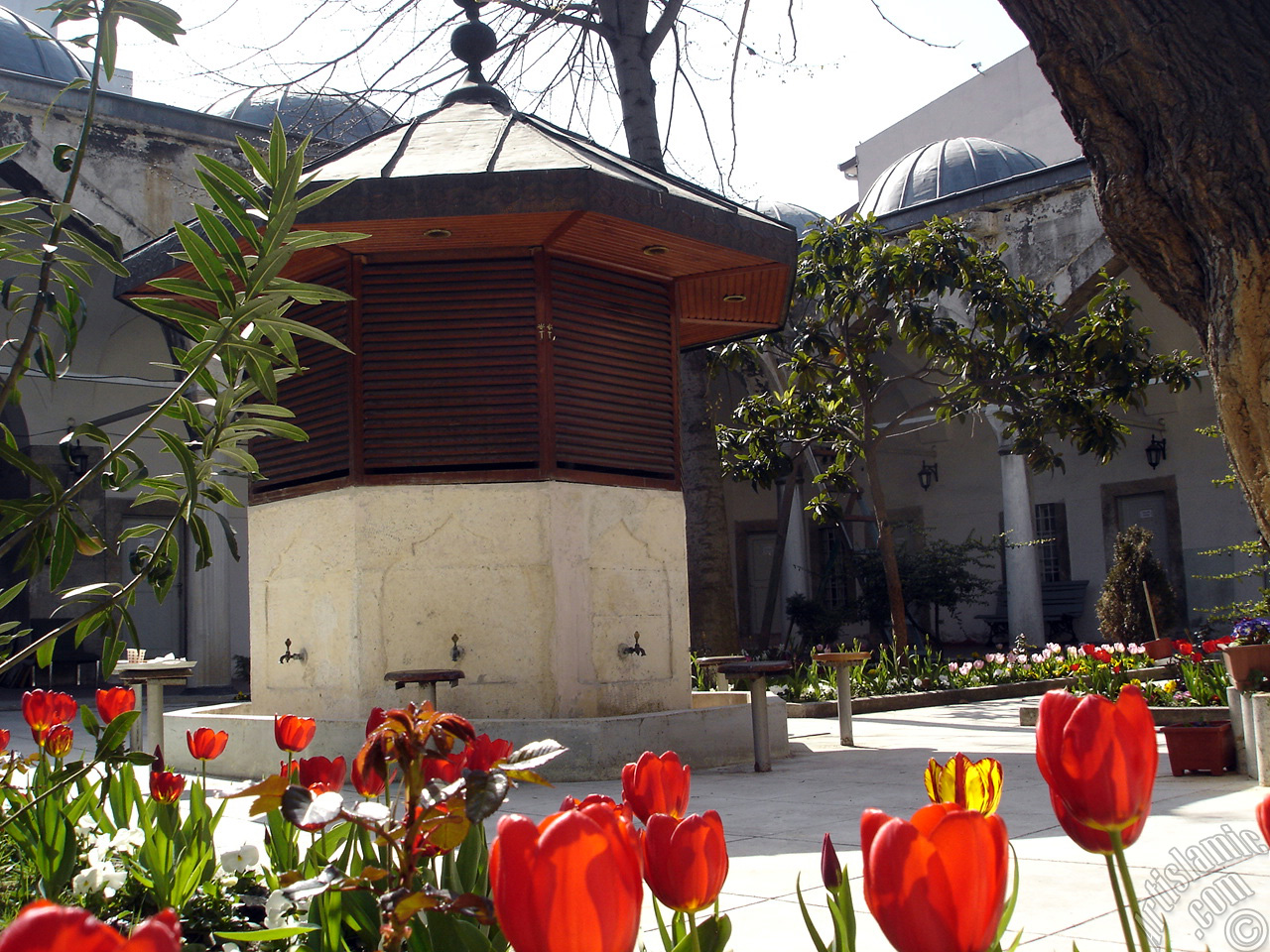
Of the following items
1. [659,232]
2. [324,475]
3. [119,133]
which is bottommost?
[324,475]

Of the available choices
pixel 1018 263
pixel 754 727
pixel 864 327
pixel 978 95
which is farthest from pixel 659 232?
pixel 978 95

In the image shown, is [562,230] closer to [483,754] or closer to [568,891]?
[483,754]

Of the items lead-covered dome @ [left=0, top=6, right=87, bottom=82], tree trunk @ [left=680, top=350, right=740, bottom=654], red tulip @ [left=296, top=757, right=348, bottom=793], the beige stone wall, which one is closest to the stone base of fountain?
the beige stone wall

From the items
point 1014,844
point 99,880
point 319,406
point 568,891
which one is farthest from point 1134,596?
point 568,891

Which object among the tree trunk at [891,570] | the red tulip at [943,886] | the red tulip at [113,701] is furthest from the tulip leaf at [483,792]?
the tree trunk at [891,570]

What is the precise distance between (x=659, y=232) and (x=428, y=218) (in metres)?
1.27

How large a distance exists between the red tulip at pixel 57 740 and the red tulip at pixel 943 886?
276cm

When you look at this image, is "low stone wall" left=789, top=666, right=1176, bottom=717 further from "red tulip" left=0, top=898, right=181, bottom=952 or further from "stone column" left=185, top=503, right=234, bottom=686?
"red tulip" left=0, top=898, right=181, bottom=952

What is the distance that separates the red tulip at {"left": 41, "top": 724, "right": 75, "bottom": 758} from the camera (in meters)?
3.08

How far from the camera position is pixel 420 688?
6.08m

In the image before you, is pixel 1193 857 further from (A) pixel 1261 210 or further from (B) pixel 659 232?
(B) pixel 659 232

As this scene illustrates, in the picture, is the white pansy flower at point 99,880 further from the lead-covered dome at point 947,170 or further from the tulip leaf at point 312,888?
the lead-covered dome at point 947,170

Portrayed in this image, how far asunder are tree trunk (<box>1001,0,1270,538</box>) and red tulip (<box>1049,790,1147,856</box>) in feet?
8.75

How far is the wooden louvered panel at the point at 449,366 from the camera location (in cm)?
671
